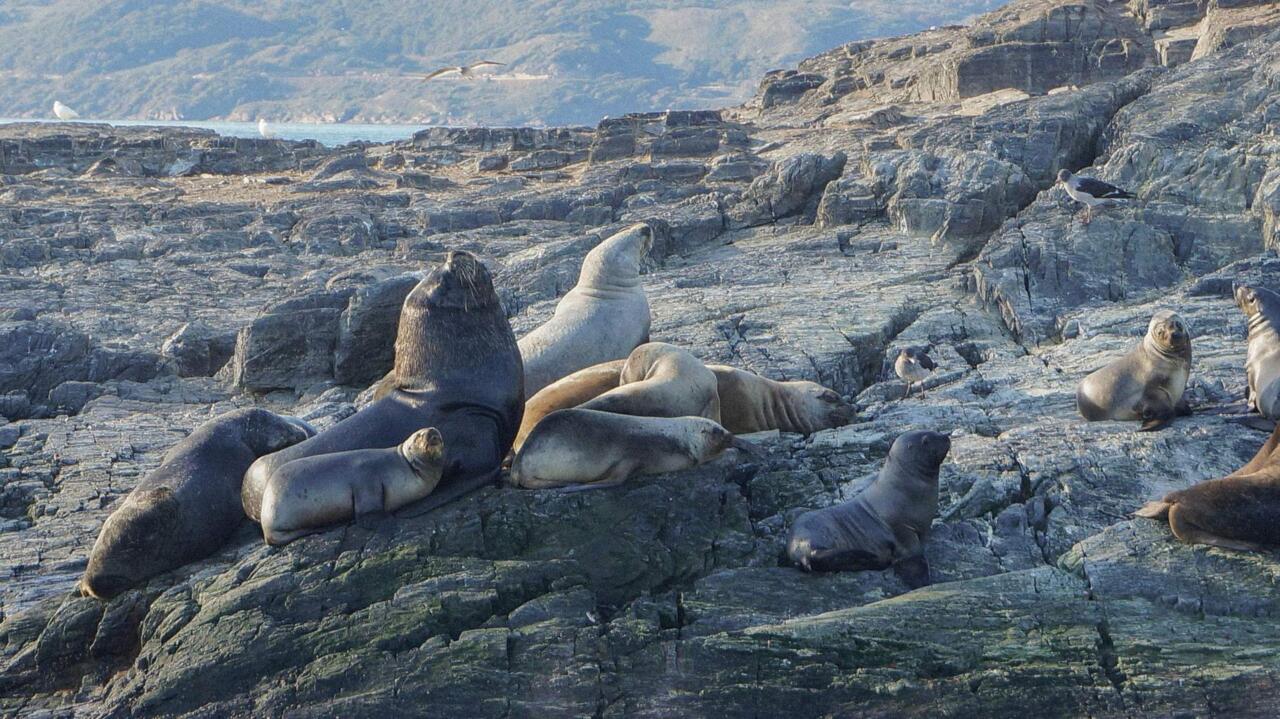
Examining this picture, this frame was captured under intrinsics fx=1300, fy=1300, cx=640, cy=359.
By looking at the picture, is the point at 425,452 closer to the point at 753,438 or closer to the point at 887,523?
the point at 753,438

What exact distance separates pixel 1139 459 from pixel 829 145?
20276 millimetres

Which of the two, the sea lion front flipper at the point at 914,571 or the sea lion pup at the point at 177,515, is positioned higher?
the sea lion pup at the point at 177,515

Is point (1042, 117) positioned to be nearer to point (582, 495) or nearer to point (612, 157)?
point (582, 495)

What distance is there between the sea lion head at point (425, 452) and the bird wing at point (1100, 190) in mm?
9636

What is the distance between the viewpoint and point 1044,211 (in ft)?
49.5

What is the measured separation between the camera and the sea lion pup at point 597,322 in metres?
9.91

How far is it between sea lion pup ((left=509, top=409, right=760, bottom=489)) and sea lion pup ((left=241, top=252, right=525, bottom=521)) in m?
0.34

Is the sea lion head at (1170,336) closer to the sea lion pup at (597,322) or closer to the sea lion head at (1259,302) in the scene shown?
the sea lion head at (1259,302)

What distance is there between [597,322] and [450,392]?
2.78 m

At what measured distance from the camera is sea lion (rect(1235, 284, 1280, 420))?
25.5 ft

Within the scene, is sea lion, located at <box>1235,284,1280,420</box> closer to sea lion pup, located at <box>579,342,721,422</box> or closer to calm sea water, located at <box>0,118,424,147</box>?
sea lion pup, located at <box>579,342,721,422</box>

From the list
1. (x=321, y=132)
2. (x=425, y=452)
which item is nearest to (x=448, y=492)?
(x=425, y=452)

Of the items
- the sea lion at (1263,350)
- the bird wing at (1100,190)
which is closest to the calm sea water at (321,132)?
the bird wing at (1100,190)

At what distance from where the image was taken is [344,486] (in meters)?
6.92
